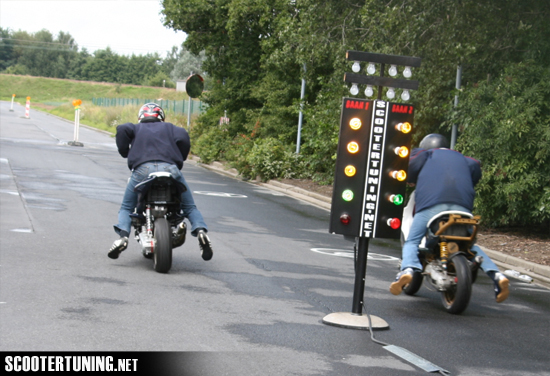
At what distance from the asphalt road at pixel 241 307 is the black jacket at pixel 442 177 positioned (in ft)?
3.62

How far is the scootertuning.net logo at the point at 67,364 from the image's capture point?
464 cm

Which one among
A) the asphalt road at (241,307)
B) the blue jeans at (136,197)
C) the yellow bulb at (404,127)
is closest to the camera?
the asphalt road at (241,307)

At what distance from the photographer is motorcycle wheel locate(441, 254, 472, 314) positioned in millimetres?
6855

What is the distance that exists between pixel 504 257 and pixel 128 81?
136542 millimetres

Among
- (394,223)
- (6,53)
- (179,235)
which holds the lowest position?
(179,235)

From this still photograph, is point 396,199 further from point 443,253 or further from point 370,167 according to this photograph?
point 443,253

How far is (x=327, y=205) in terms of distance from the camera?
17359 millimetres

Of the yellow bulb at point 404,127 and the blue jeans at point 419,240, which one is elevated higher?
the yellow bulb at point 404,127

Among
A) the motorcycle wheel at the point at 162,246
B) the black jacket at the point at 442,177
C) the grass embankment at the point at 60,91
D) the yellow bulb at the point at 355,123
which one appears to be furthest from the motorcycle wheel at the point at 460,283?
the grass embankment at the point at 60,91

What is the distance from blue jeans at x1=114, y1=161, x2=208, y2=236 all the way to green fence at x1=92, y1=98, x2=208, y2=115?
84.8ft

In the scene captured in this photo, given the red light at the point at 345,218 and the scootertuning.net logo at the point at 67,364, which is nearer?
the scootertuning.net logo at the point at 67,364

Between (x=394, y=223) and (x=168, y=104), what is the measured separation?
176 ft

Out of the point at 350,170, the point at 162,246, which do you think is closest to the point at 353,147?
the point at 350,170

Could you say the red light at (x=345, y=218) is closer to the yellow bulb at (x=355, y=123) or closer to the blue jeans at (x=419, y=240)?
the yellow bulb at (x=355, y=123)
